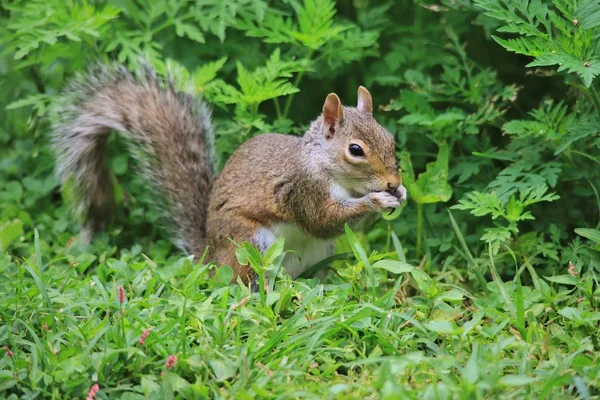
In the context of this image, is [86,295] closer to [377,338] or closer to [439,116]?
[377,338]

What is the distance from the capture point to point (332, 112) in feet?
10.8

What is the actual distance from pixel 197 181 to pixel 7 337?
4.18 ft

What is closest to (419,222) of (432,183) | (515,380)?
(432,183)

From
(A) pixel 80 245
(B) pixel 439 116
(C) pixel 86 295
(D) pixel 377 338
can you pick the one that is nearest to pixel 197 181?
(A) pixel 80 245

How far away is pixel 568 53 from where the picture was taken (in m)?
3.06

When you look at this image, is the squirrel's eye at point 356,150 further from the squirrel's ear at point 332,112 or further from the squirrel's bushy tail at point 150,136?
the squirrel's bushy tail at point 150,136

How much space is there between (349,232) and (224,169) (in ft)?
2.57

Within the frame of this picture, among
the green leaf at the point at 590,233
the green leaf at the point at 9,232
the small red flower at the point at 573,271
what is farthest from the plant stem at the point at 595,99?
the green leaf at the point at 9,232

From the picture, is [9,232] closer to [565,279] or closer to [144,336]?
[144,336]

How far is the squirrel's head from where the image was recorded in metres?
3.19

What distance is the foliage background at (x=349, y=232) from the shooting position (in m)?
2.58

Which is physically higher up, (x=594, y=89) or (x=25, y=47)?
(x=594, y=89)

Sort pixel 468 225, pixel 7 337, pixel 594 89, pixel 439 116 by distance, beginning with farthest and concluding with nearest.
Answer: pixel 468 225, pixel 439 116, pixel 594 89, pixel 7 337

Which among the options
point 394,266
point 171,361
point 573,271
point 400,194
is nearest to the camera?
point 171,361
